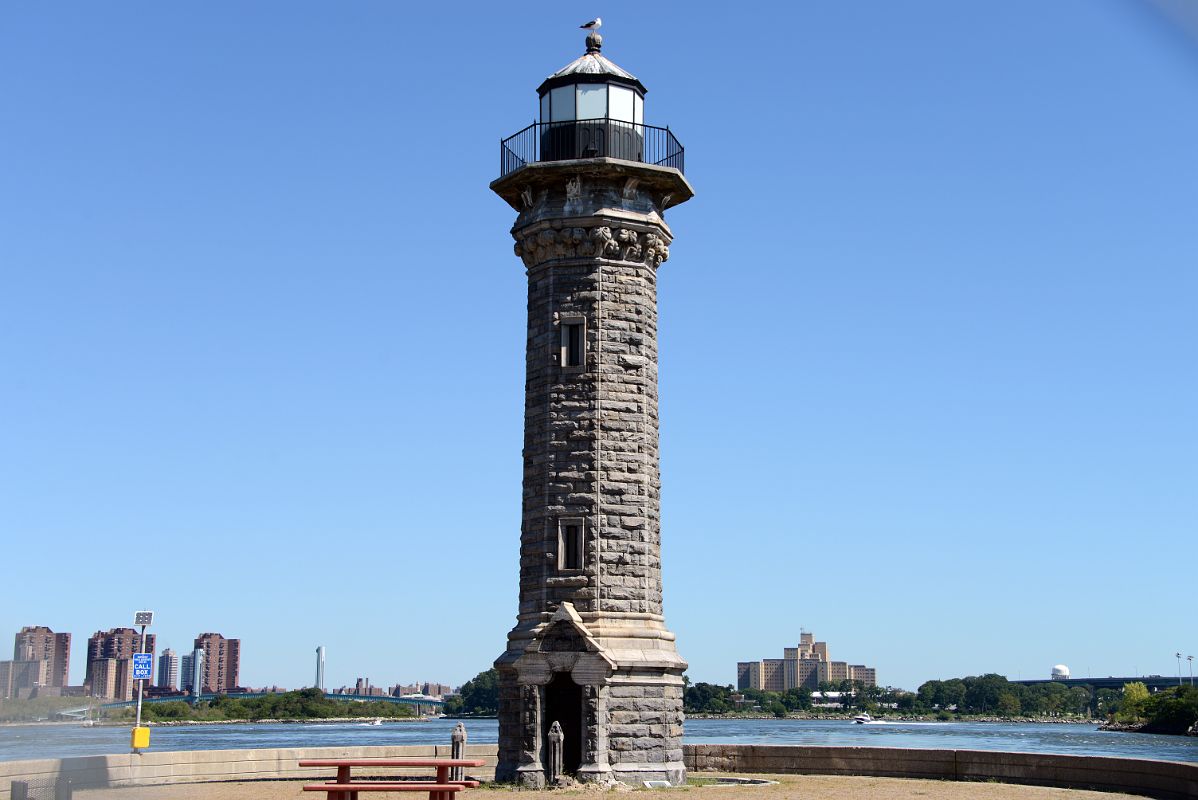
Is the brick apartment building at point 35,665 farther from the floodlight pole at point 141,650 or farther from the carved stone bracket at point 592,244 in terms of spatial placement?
the carved stone bracket at point 592,244

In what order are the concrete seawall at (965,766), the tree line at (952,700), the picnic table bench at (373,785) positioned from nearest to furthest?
the picnic table bench at (373,785) < the concrete seawall at (965,766) < the tree line at (952,700)

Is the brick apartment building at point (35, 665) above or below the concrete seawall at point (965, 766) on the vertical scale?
above

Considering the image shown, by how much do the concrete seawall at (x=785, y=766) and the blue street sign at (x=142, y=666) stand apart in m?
1.41

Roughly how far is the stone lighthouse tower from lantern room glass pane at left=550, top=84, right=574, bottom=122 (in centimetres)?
2

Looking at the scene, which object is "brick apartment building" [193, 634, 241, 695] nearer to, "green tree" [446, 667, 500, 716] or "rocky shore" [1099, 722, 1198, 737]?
"green tree" [446, 667, 500, 716]

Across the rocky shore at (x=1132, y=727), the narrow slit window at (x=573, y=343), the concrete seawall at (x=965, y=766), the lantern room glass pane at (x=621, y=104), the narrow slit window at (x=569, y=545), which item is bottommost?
the rocky shore at (x=1132, y=727)

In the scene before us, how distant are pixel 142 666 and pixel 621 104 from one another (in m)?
13.5

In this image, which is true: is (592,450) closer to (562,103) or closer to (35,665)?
(562,103)

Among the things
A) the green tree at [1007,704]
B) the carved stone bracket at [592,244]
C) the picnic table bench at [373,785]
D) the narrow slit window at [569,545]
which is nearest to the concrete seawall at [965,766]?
the narrow slit window at [569,545]

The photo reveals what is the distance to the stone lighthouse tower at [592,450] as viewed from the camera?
24.2 meters

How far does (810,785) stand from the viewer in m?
24.7

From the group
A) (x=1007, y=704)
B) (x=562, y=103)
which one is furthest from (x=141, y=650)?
(x=1007, y=704)

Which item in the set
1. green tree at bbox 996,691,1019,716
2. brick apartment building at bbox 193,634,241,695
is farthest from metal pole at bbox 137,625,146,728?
green tree at bbox 996,691,1019,716

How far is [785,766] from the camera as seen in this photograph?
28.3m
